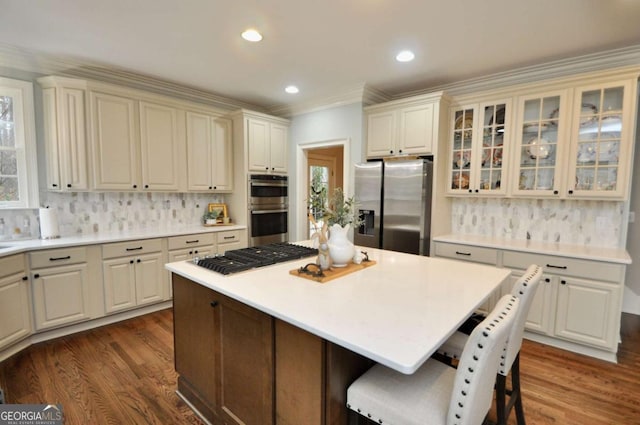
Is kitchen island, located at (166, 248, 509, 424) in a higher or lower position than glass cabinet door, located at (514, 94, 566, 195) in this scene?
lower

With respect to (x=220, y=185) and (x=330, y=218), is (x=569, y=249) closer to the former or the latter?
(x=330, y=218)

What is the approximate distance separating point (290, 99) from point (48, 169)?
285cm

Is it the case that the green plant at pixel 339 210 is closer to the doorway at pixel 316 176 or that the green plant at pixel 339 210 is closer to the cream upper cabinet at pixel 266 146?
the doorway at pixel 316 176

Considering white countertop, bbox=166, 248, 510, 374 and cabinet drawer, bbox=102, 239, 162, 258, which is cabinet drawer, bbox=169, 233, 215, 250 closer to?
cabinet drawer, bbox=102, 239, 162, 258

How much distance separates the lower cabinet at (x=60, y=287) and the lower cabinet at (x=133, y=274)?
0.19 meters

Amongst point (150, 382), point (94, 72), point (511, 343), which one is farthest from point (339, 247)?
point (94, 72)

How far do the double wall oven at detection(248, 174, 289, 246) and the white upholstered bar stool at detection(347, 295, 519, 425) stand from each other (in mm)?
3255

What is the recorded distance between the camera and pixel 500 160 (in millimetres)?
3314

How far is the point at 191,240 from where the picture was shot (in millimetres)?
3695

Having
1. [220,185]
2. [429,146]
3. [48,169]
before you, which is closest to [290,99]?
[220,185]

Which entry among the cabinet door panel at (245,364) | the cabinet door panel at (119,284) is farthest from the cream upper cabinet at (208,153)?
the cabinet door panel at (245,364)

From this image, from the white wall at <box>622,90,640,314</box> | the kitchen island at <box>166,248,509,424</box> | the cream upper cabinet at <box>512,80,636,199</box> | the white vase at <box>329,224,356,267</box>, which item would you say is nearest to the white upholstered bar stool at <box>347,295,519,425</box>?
the kitchen island at <box>166,248,509,424</box>

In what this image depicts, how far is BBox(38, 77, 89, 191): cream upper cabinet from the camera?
3.04m

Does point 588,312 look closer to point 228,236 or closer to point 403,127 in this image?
point 403,127
